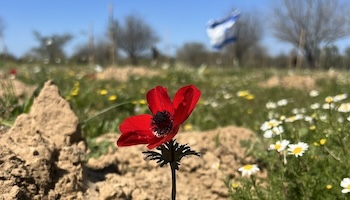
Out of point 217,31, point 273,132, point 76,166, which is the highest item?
point 217,31

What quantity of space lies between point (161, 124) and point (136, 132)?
0.31 ft

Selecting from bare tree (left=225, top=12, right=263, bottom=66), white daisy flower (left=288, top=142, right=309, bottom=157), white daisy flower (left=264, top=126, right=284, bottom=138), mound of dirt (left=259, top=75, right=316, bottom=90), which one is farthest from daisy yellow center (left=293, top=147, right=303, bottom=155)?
bare tree (left=225, top=12, right=263, bottom=66)

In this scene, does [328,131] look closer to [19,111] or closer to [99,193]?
Result: [99,193]

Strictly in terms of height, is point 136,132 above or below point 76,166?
above

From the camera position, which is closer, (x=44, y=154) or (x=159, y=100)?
(x=159, y=100)

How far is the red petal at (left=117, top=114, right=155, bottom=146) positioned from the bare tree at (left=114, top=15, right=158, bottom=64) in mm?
52265

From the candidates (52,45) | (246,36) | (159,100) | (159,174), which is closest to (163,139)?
(159,100)

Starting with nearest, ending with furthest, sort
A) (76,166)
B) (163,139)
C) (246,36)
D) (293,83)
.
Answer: (163,139) → (76,166) → (293,83) → (246,36)

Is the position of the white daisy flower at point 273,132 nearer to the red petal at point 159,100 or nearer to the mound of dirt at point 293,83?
the red petal at point 159,100

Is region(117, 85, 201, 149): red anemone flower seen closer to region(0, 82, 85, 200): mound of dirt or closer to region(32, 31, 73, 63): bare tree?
region(0, 82, 85, 200): mound of dirt

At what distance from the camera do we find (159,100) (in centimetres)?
156

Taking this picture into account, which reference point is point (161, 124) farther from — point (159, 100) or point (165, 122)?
point (159, 100)

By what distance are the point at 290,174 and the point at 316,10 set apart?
35.4 metres

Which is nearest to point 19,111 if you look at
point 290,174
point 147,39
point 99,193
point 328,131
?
point 99,193
